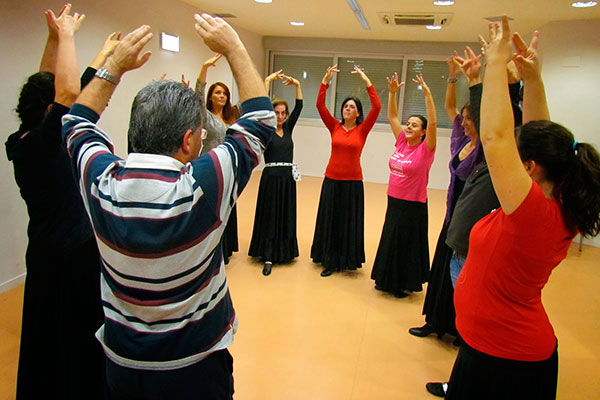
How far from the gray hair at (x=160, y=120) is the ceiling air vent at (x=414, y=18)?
5.17 metres

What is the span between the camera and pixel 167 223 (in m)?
0.95

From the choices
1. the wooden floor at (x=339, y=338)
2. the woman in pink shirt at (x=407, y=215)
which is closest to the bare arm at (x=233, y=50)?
the wooden floor at (x=339, y=338)

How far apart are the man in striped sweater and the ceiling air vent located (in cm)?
509

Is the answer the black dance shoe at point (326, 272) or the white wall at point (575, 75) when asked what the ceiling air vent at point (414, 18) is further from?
the black dance shoe at point (326, 272)

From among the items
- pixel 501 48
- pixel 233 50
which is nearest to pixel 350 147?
pixel 501 48

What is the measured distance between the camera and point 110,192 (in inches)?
38.1

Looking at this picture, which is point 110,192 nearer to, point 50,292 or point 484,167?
point 50,292

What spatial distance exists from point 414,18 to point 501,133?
516cm

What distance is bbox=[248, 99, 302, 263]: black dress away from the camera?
12.7 feet

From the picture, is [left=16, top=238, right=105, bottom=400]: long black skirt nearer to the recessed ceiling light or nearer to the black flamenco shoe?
the black flamenco shoe

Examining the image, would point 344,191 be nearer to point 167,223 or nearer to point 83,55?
point 83,55

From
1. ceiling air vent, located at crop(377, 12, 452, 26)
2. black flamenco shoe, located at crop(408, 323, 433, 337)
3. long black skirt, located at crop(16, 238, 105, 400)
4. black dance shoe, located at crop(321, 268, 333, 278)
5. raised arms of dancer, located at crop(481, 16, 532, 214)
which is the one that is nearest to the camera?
raised arms of dancer, located at crop(481, 16, 532, 214)

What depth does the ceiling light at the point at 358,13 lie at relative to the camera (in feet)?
16.4

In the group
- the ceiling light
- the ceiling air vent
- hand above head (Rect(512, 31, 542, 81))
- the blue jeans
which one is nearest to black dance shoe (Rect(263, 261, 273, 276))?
the blue jeans
